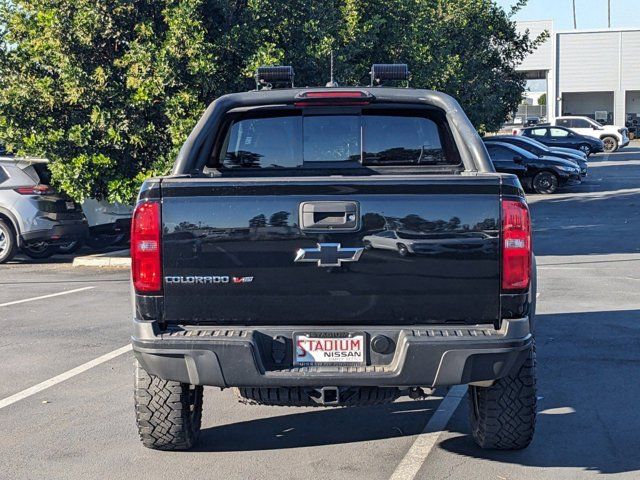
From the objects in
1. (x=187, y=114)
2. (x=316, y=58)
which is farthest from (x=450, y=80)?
(x=187, y=114)

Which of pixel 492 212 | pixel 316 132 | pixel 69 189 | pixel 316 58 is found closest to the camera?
pixel 492 212

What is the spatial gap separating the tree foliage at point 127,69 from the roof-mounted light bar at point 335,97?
8.49 metres

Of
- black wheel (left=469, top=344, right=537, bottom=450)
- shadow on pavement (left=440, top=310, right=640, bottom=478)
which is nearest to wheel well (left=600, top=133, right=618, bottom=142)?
shadow on pavement (left=440, top=310, right=640, bottom=478)

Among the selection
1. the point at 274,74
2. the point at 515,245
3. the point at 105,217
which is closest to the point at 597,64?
the point at 105,217

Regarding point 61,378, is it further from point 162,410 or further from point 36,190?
point 36,190

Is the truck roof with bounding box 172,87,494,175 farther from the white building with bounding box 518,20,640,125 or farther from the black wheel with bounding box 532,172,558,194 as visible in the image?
the white building with bounding box 518,20,640,125

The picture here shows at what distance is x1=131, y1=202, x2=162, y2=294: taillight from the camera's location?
4.86 m

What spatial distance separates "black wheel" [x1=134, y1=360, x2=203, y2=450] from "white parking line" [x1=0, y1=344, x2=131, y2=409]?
1747 millimetres

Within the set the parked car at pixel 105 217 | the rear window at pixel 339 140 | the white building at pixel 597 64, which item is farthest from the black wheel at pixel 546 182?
the white building at pixel 597 64

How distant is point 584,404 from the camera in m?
6.64

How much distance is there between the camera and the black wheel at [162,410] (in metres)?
5.37

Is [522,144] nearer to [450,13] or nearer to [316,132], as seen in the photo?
[450,13]

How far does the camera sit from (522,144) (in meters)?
28.6

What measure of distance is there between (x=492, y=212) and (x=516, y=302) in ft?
1.51
